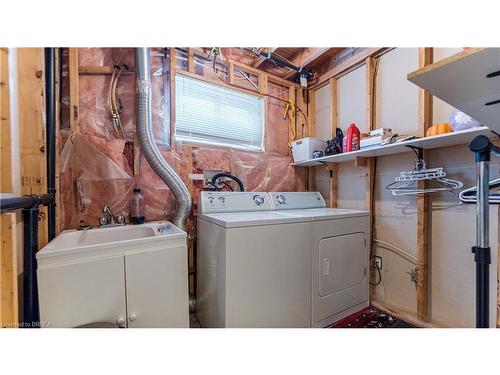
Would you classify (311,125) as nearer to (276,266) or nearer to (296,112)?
(296,112)

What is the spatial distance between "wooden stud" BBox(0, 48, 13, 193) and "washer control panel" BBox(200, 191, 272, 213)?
1168mm

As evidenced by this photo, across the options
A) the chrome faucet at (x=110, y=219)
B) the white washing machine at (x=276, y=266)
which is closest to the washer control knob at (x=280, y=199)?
the white washing machine at (x=276, y=266)

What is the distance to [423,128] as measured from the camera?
1748 mm

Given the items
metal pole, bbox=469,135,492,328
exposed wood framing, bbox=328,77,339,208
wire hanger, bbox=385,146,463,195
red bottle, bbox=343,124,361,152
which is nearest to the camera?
metal pole, bbox=469,135,492,328

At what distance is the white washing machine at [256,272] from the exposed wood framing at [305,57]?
6.61ft

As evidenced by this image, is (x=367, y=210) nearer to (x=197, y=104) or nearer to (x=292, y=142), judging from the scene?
(x=292, y=142)

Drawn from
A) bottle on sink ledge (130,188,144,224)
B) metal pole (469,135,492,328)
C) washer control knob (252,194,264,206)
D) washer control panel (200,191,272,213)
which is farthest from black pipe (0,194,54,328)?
metal pole (469,135,492,328)

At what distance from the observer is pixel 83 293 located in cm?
115

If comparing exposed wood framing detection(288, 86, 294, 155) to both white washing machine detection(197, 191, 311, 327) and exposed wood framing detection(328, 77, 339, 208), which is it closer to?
exposed wood framing detection(328, 77, 339, 208)

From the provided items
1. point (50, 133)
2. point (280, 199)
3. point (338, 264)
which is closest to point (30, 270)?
point (50, 133)

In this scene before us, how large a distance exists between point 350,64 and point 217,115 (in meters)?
1.59

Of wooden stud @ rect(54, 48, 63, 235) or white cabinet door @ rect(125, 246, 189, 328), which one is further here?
wooden stud @ rect(54, 48, 63, 235)

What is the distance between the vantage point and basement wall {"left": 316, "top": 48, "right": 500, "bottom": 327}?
159cm

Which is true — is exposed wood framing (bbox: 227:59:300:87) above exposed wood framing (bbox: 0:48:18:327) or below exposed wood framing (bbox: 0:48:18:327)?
above
